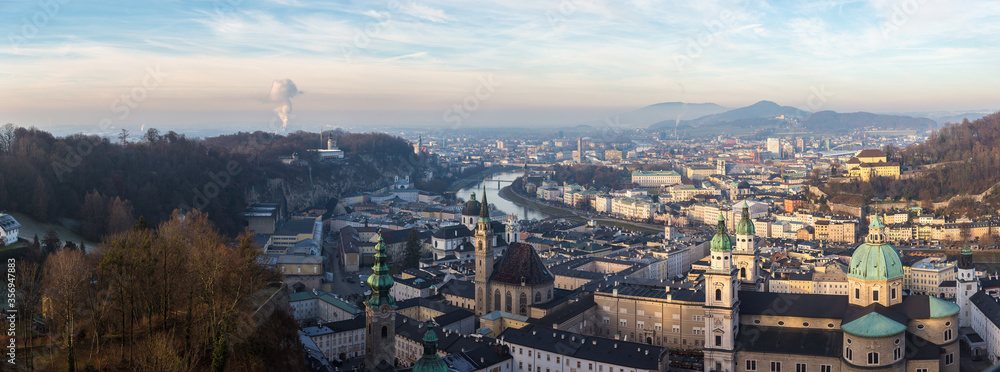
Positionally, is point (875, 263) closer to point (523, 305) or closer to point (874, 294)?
point (874, 294)

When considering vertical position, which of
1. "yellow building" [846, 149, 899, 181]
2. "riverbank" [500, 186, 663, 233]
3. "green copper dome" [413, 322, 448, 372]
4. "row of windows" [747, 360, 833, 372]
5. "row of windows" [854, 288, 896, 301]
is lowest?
"riverbank" [500, 186, 663, 233]

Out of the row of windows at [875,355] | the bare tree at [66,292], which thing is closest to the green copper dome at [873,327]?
the row of windows at [875,355]

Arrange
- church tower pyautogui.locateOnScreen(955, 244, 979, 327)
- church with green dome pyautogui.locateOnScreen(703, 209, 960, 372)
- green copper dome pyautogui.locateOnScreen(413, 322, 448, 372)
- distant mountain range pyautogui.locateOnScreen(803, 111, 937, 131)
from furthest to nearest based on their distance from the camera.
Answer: distant mountain range pyautogui.locateOnScreen(803, 111, 937, 131)
church tower pyautogui.locateOnScreen(955, 244, 979, 327)
church with green dome pyautogui.locateOnScreen(703, 209, 960, 372)
green copper dome pyautogui.locateOnScreen(413, 322, 448, 372)

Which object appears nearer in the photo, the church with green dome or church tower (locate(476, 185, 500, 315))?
the church with green dome

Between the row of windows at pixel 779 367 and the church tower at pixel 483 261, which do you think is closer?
the row of windows at pixel 779 367

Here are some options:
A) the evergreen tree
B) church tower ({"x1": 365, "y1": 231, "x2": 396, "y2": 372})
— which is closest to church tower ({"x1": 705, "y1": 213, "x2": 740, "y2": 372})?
church tower ({"x1": 365, "y1": 231, "x2": 396, "y2": 372})

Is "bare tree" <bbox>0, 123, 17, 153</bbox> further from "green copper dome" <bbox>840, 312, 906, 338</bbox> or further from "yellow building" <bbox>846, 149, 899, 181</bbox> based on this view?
"yellow building" <bbox>846, 149, 899, 181</bbox>

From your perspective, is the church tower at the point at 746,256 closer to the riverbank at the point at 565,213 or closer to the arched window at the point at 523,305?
the arched window at the point at 523,305

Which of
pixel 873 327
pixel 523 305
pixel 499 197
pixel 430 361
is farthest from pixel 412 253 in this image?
pixel 499 197
